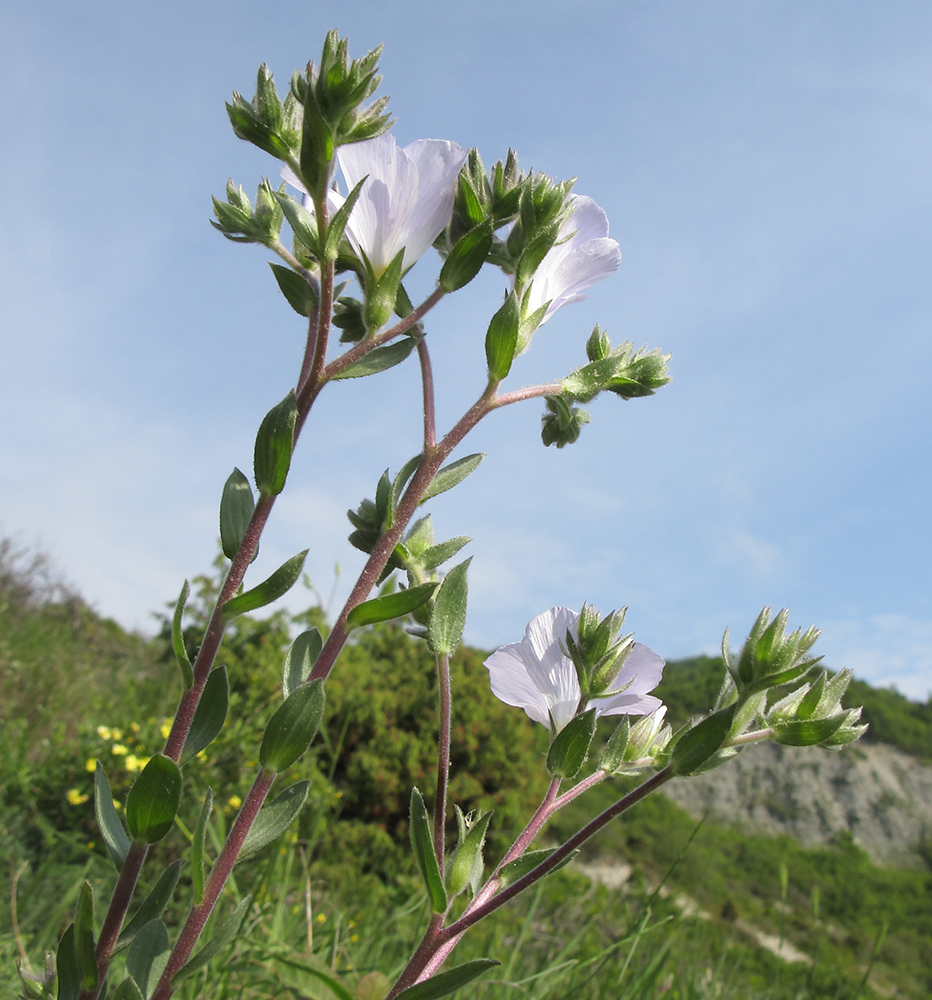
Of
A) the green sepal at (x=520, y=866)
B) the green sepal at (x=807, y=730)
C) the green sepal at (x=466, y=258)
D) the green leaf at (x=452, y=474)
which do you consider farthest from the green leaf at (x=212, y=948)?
the green sepal at (x=466, y=258)

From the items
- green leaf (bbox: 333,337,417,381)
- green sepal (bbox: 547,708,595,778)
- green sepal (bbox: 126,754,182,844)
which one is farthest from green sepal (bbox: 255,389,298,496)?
green sepal (bbox: 547,708,595,778)

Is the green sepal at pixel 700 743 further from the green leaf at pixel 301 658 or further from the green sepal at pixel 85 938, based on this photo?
the green sepal at pixel 85 938

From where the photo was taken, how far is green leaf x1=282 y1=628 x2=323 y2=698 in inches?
35.5

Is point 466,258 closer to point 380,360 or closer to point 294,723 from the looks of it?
point 380,360

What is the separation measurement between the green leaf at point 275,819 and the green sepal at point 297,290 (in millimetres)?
568

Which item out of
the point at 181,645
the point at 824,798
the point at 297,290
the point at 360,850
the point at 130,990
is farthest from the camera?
the point at 824,798

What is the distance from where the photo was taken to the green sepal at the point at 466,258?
875mm

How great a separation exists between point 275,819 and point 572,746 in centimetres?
35

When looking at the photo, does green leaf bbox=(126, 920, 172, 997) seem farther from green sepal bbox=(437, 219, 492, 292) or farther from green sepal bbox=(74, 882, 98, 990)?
green sepal bbox=(437, 219, 492, 292)

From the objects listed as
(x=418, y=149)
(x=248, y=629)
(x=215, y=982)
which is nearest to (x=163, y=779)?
(x=418, y=149)

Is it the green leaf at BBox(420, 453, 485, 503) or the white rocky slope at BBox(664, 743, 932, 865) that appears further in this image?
the white rocky slope at BBox(664, 743, 932, 865)

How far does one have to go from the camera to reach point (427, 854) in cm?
83

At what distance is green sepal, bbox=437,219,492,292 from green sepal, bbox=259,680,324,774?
1.54 feet

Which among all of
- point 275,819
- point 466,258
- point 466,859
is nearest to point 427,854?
point 466,859
